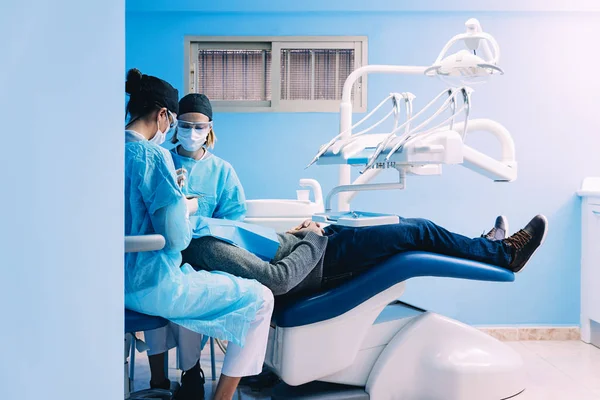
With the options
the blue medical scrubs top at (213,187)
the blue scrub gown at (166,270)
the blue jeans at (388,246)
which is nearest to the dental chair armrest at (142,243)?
Result: the blue scrub gown at (166,270)

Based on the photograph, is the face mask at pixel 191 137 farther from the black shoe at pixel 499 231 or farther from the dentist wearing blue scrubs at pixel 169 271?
the black shoe at pixel 499 231

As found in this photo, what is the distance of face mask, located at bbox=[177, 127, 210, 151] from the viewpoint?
2.55 m

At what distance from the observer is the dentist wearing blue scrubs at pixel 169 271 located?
1.78 metres

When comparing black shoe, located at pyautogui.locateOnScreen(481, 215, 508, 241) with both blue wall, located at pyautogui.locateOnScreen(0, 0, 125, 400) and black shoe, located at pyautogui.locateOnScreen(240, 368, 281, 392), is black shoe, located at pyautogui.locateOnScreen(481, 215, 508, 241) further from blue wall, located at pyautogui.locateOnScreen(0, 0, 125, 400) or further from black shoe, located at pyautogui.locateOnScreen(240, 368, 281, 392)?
blue wall, located at pyautogui.locateOnScreen(0, 0, 125, 400)

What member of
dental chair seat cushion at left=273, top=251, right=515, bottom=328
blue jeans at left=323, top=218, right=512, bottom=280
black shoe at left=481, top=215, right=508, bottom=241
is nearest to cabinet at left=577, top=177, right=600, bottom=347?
black shoe at left=481, top=215, right=508, bottom=241

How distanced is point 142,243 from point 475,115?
96.2 inches

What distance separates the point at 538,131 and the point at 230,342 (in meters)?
2.29

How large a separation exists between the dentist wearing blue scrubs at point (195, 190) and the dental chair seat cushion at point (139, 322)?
1.81ft

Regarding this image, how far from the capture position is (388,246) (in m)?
2.24

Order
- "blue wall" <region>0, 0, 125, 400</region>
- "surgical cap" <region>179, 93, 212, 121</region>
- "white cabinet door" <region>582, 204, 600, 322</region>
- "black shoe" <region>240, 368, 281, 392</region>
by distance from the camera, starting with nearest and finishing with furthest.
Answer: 1. "blue wall" <region>0, 0, 125, 400</region>
2. "surgical cap" <region>179, 93, 212, 121</region>
3. "black shoe" <region>240, 368, 281, 392</region>
4. "white cabinet door" <region>582, 204, 600, 322</region>

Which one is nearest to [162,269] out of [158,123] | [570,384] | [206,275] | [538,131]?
[206,275]

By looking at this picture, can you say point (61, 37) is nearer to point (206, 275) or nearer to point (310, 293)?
point (206, 275)

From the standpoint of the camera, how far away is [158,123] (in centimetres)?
201

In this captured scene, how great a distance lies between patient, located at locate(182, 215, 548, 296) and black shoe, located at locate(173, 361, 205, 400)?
529 millimetres
